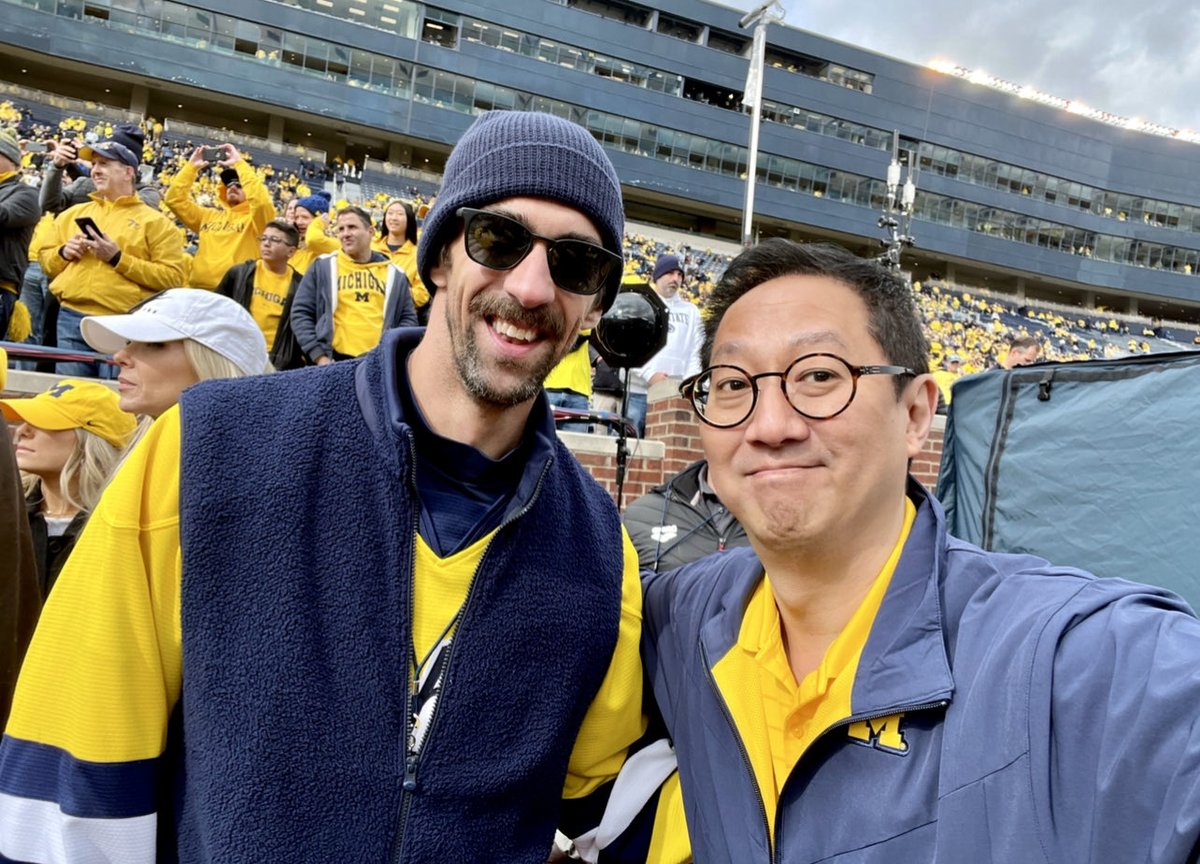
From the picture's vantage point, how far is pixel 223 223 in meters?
7.59

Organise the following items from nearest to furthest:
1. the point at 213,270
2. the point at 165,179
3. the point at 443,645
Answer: the point at 443,645 < the point at 213,270 < the point at 165,179

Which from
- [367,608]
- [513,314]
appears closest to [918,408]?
[513,314]

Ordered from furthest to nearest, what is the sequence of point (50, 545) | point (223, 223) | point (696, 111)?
point (696, 111) < point (223, 223) < point (50, 545)

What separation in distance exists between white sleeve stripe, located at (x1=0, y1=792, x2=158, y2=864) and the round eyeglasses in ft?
4.53

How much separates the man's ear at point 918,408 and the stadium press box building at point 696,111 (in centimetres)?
5091

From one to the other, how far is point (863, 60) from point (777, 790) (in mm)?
66415

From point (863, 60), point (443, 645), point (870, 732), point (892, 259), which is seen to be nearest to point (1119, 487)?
point (870, 732)

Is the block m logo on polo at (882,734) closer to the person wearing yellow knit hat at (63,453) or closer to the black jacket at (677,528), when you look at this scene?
the black jacket at (677,528)

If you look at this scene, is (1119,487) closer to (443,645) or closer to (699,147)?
(443,645)

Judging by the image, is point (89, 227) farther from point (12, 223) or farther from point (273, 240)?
point (273, 240)

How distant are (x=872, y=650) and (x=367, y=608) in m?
0.96

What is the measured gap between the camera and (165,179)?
2677 centimetres

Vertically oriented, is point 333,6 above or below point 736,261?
above

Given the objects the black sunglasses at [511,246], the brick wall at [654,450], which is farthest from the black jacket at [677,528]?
the brick wall at [654,450]
